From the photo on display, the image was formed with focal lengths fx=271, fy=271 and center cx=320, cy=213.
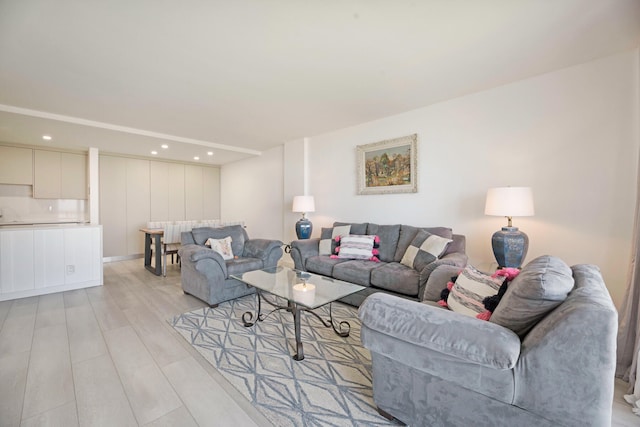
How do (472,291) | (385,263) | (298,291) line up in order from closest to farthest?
(472,291) < (298,291) < (385,263)

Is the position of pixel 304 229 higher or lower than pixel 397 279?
higher

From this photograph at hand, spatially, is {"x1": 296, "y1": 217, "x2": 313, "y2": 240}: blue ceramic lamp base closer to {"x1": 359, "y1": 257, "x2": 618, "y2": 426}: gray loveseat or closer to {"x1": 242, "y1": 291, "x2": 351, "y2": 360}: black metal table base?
{"x1": 242, "y1": 291, "x2": 351, "y2": 360}: black metal table base

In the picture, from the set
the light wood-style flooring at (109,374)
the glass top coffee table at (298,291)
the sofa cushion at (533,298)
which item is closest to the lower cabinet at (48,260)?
the light wood-style flooring at (109,374)

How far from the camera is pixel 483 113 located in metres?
3.03

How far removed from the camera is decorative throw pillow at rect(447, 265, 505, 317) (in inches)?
63.3

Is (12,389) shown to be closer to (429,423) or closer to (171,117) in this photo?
(429,423)

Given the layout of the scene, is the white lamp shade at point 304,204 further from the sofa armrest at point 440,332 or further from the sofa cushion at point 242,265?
the sofa armrest at point 440,332

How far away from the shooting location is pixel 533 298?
1140mm

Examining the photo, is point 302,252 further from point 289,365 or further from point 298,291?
point 289,365

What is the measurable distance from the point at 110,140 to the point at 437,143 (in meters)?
5.14

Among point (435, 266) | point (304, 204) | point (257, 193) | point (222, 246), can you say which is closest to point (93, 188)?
point (222, 246)

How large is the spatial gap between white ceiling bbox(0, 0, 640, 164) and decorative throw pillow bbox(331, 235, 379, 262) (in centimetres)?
169

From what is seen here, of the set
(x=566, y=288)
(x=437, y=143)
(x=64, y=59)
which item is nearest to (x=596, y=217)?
(x=437, y=143)

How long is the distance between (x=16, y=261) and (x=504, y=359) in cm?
505
